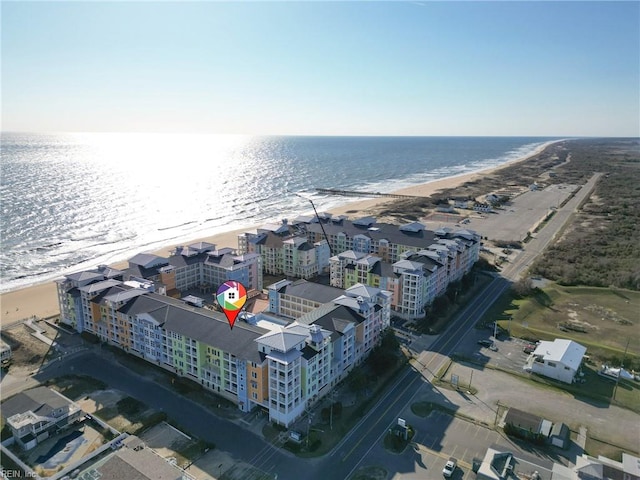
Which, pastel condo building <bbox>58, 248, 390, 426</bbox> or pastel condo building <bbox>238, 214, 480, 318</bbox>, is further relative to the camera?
pastel condo building <bbox>238, 214, 480, 318</bbox>

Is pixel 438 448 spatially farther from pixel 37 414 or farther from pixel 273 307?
pixel 37 414

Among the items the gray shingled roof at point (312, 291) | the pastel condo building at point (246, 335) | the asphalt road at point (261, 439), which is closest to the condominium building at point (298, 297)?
the gray shingled roof at point (312, 291)

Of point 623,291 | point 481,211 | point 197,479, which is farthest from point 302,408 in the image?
point 481,211

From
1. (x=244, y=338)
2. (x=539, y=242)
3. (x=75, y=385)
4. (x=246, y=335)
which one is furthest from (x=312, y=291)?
(x=539, y=242)

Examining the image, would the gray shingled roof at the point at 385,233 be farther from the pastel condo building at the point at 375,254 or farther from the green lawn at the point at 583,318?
the green lawn at the point at 583,318

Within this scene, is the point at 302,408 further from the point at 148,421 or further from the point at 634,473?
the point at 634,473

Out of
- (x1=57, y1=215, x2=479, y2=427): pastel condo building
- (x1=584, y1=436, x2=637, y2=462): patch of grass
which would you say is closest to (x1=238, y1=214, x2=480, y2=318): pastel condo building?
(x1=57, y1=215, x2=479, y2=427): pastel condo building

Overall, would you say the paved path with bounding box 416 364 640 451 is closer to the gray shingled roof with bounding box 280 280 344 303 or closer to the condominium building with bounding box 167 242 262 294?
the gray shingled roof with bounding box 280 280 344 303
